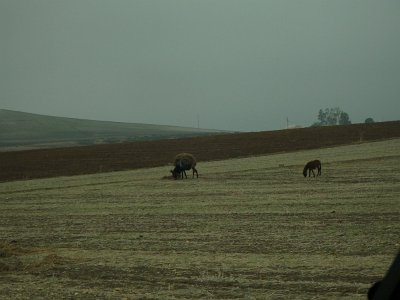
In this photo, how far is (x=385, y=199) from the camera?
1889 cm

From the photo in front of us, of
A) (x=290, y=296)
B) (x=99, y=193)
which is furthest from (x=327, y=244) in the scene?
(x=99, y=193)

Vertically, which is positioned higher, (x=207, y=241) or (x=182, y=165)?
(x=182, y=165)

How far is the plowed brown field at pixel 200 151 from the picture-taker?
4888 centimetres

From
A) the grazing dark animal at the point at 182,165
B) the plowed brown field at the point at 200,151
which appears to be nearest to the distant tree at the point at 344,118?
the plowed brown field at the point at 200,151

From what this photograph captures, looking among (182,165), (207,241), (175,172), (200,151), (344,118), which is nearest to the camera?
(207,241)

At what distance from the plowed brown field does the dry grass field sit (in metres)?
22.1

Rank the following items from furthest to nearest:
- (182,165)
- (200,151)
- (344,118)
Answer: (344,118), (200,151), (182,165)

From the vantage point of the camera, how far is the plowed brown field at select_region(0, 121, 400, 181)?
4888 cm

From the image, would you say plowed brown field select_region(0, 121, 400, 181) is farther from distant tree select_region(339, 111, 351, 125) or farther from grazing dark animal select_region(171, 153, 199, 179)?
distant tree select_region(339, 111, 351, 125)

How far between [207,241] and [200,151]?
44447mm

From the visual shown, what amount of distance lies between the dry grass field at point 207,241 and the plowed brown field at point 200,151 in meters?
22.1

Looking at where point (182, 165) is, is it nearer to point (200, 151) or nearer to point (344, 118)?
point (200, 151)

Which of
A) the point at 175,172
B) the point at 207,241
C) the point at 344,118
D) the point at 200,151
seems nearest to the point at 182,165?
the point at 175,172

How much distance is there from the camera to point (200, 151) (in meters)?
57.7
